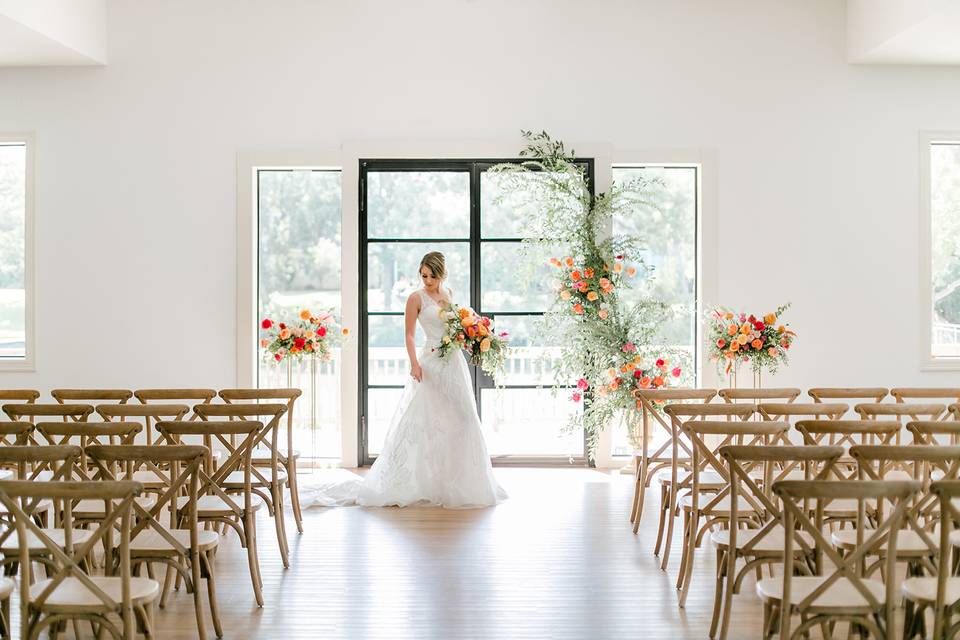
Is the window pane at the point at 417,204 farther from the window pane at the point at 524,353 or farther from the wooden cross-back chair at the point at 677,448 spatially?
the wooden cross-back chair at the point at 677,448

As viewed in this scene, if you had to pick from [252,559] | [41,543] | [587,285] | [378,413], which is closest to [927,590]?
[252,559]

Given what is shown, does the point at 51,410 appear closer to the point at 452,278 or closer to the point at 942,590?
the point at 452,278

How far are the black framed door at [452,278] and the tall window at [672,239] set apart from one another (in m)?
0.96

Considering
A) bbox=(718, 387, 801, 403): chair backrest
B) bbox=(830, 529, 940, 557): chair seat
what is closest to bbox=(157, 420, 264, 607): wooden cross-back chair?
bbox=(830, 529, 940, 557): chair seat

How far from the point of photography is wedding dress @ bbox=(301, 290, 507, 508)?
6371mm

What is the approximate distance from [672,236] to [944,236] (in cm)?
255

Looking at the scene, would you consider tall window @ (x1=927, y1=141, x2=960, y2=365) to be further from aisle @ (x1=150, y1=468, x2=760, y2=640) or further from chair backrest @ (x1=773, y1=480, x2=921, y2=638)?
chair backrest @ (x1=773, y1=480, x2=921, y2=638)

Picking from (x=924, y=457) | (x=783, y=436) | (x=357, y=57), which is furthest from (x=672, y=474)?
(x=357, y=57)

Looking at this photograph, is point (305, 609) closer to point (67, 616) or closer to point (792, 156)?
point (67, 616)

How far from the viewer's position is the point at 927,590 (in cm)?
318

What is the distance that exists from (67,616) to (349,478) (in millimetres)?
3942

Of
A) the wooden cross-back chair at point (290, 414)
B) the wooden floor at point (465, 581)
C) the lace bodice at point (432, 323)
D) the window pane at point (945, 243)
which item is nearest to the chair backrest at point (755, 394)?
the wooden floor at point (465, 581)

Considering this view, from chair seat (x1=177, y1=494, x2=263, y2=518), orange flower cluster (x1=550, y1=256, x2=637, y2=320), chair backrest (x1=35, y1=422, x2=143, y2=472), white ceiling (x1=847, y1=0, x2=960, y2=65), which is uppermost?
white ceiling (x1=847, y1=0, x2=960, y2=65)

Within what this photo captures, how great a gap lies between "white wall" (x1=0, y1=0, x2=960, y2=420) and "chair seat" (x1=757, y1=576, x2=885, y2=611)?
193 inches
